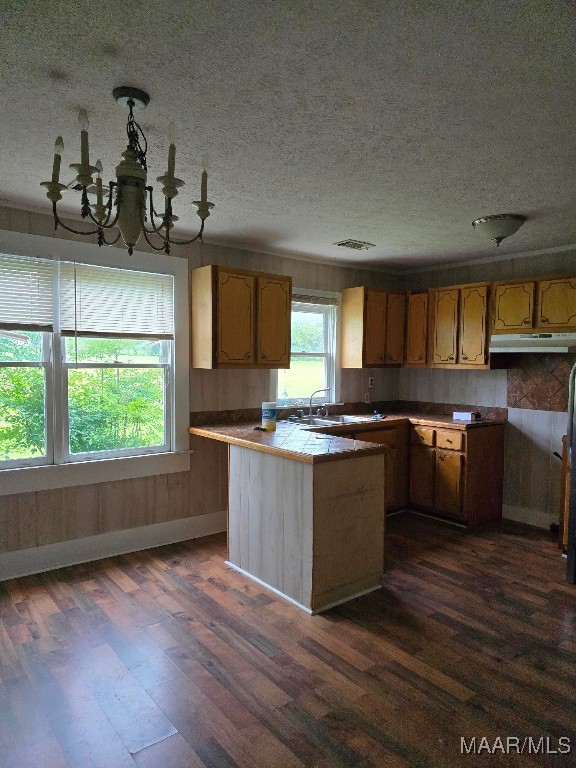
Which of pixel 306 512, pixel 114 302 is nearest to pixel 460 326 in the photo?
pixel 306 512

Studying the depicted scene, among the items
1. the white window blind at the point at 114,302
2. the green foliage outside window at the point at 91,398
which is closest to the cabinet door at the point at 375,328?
the white window blind at the point at 114,302

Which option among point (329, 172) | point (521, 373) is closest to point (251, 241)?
point (329, 172)

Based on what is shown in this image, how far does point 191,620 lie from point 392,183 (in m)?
2.70

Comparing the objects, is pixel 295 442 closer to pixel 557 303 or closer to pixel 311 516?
pixel 311 516

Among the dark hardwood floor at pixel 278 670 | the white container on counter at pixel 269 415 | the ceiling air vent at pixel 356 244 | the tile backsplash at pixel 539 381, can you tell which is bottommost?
the dark hardwood floor at pixel 278 670

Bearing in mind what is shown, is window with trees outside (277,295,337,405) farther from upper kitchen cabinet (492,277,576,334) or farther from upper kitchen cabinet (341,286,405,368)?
upper kitchen cabinet (492,277,576,334)

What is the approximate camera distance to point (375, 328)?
5027 millimetres

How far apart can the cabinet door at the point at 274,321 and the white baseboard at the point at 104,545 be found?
1.44 meters

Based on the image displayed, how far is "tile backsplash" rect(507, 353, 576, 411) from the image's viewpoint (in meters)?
4.30

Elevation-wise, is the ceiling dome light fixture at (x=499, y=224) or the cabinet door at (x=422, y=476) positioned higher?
the ceiling dome light fixture at (x=499, y=224)

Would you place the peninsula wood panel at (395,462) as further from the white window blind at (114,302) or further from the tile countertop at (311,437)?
the white window blind at (114,302)

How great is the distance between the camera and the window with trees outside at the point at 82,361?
332 cm

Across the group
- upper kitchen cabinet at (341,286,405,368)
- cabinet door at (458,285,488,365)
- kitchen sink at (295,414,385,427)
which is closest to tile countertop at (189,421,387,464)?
kitchen sink at (295,414,385,427)

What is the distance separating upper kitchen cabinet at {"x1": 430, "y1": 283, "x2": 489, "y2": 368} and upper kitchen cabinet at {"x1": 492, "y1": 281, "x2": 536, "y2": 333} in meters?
0.12
